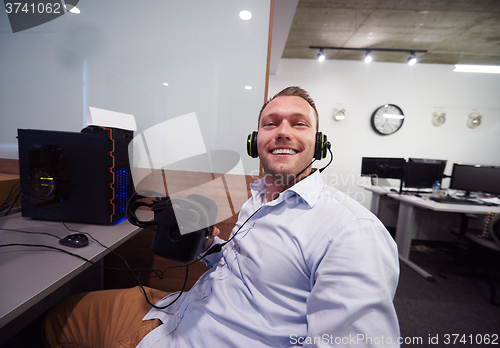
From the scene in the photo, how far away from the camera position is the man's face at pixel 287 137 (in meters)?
0.91

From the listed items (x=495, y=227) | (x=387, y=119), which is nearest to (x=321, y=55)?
(x=387, y=119)

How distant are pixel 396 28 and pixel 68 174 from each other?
422cm

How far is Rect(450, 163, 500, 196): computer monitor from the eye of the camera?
296 centimetres

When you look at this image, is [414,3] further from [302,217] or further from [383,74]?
[302,217]

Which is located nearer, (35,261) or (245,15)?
(35,261)

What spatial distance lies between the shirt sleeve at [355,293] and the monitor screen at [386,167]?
3.02 meters

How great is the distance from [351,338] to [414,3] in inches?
145

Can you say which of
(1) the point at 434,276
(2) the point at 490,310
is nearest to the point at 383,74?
(1) the point at 434,276

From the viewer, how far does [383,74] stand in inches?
166

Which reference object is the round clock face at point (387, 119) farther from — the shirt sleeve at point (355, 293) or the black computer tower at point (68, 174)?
the black computer tower at point (68, 174)

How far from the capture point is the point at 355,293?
0.52m

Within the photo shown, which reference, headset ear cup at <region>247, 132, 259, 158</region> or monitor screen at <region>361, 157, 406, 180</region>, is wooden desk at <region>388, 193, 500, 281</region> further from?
headset ear cup at <region>247, 132, 259, 158</region>

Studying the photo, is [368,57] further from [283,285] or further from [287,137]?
[283,285]

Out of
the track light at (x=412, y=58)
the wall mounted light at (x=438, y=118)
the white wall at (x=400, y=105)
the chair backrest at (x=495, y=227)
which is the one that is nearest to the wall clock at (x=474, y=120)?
the white wall at (x=400, y=105)
